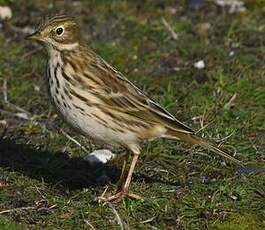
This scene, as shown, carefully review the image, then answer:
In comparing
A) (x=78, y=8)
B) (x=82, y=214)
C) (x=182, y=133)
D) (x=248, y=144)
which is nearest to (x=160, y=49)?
(x=78, y=8)

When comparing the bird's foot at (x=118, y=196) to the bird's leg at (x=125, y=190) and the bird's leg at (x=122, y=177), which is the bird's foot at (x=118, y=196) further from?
the bird's leg at (x=122, y=177)

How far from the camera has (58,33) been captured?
23.3 ft

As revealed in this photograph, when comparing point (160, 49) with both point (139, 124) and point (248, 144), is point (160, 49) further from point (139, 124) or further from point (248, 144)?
point (139, 124)

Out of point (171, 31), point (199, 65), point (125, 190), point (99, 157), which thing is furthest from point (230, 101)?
point (125, 190)

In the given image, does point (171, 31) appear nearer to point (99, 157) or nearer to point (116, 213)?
point (99, 157)

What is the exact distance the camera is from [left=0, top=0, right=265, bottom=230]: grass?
680cm

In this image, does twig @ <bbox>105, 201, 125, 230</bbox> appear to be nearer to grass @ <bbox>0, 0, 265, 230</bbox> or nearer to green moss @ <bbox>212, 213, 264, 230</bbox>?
grass @ <bbox>0, 0, 265, 230</bbox>

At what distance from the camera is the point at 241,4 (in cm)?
1148

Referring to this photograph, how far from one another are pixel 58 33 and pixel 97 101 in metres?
0.64

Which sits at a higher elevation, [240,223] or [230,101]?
[240,223]

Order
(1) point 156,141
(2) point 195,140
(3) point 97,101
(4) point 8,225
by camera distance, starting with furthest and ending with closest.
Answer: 1. (1) point 156,141
2. (2) point 195,140
3. (3) point 97,101
4. (4) point 8,225

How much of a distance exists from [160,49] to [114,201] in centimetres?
377

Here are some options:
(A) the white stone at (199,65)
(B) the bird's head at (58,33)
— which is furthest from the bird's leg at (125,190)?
(A) the white stone at (199,65)

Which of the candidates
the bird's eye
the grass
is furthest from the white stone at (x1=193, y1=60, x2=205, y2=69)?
the bird's eye
